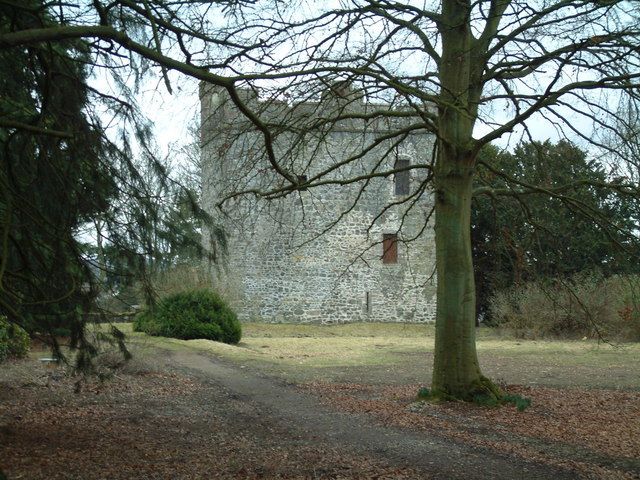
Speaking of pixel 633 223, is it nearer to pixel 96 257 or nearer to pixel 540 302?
pixel 540 302

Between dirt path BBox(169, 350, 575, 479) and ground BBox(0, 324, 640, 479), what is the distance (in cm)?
2

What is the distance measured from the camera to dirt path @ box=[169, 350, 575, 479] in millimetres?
5734

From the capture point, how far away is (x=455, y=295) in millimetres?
9250

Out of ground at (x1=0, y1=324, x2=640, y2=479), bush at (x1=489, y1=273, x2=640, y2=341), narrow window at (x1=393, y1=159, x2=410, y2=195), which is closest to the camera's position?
ground at (x1=0, y1=324, x2=640, y2=479)

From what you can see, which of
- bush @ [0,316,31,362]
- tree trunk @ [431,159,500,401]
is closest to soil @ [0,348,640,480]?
tree trunk @ [431,159,500,401]

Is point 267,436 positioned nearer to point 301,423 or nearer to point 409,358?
point 301,423

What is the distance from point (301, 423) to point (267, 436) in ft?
3.10

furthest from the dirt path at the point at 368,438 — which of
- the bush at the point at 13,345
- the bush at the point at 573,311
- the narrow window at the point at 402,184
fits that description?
the narrow window at the point at 402,184

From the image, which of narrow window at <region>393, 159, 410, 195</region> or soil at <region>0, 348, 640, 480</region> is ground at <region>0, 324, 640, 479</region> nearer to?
soil at <region>0, 348, 640, 480</region>

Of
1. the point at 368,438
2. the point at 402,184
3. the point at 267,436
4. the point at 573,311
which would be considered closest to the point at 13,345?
the point at 267,436

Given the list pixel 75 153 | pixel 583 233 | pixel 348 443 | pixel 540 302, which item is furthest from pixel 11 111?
pixel 583 233

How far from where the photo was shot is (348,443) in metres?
6.89

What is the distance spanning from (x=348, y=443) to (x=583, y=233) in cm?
2020

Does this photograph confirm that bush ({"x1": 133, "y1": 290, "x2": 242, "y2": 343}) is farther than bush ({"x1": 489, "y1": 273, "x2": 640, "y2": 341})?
No
